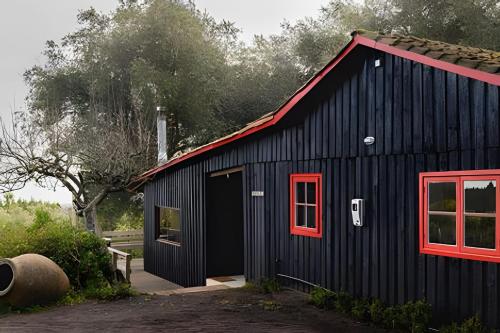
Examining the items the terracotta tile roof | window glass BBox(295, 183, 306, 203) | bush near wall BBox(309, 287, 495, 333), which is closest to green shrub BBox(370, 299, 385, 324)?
bush near wall BBox(309, 287, 495, 333)

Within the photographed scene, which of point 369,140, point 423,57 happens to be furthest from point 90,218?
point 423,57

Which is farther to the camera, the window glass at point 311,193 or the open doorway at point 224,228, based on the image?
the open doorway at point 224,228

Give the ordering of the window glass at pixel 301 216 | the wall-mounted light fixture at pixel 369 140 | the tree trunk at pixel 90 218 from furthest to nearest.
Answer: the tree trunk at pixel 90 218
the window glass at pixel 301 216
the wall-mounted light fixture at pixel 369 140

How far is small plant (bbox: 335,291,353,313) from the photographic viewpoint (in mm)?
8180

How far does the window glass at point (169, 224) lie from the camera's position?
14.6m

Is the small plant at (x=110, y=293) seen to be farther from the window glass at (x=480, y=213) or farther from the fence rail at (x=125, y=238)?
the fence rail at (x=125, y=238)

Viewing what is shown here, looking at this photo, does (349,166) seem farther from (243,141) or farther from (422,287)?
(243,141)

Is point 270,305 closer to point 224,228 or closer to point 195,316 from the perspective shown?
point 195,316

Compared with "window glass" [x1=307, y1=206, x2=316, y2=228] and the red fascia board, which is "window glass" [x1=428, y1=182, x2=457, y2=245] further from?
"window glass" [x1=307, y1=206, x2=316, y2=228]

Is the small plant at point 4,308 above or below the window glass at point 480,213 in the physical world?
below

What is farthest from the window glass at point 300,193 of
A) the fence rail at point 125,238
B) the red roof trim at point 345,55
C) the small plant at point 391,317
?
the fence rail at point 125,238

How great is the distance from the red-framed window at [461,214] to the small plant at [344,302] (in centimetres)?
164

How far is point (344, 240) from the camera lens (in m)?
8.54

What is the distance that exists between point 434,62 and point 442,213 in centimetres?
186
